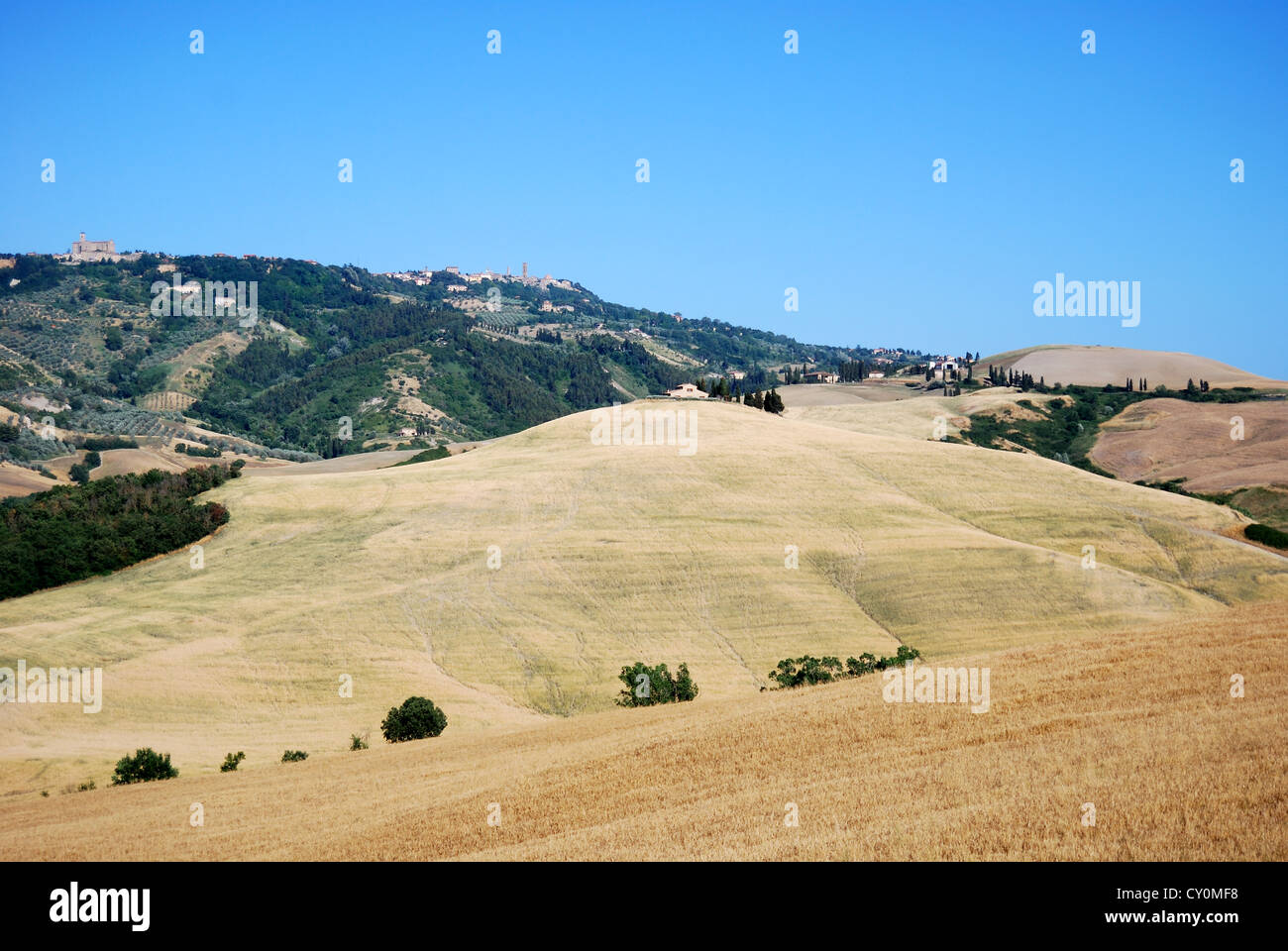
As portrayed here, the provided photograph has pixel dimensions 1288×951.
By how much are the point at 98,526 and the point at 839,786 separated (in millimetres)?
84027

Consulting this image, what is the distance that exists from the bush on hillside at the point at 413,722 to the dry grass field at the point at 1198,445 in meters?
106

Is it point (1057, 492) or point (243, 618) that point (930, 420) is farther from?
point (243, 618)

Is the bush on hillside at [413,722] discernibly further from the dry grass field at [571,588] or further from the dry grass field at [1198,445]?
the dry grass field at [1198,445]

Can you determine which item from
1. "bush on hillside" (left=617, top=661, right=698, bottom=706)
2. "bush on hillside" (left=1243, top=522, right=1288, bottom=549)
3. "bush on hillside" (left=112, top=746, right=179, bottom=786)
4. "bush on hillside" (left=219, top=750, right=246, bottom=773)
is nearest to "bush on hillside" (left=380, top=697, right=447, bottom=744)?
"bush on hillside" (left=219, top=750, right=246, bottom=773)

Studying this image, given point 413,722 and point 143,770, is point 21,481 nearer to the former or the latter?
point 143,770

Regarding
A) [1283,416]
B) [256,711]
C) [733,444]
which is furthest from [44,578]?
[1283,416]

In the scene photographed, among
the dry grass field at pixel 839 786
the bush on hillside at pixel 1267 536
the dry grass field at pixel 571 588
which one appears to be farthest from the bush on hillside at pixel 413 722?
the bush on hillside at pixel 1267 536

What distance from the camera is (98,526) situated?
8888 cm

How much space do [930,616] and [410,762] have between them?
42828mm

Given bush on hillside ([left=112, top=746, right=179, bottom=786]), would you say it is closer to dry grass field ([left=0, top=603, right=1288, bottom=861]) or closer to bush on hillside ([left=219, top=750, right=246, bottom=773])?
bush on hillside ([left=219, top=750, right=246, bottom=773])

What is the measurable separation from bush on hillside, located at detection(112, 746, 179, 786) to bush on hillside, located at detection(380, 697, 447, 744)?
399 inches

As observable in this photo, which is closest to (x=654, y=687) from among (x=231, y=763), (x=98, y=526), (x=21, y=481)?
(x=231, y=763)

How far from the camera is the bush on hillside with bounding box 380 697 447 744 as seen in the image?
51219mm

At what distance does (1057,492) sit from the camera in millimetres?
95438
